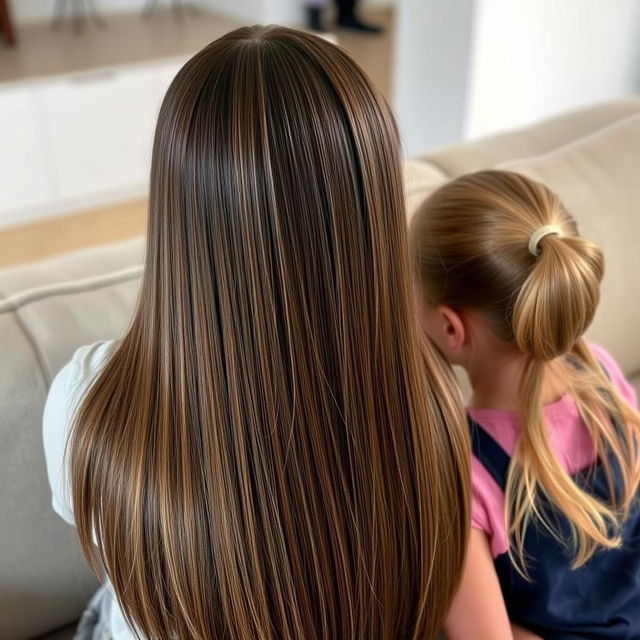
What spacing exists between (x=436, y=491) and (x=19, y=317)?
0.53 m

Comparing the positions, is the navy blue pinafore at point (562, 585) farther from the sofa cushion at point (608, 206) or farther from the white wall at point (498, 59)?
the white wall at point (498, 59)

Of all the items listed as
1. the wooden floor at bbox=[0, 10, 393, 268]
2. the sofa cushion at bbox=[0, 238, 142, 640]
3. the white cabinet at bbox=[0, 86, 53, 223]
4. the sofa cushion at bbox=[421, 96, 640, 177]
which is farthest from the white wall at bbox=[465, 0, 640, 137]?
the sofa cushion at bbox=[0, 238, 142, 640]

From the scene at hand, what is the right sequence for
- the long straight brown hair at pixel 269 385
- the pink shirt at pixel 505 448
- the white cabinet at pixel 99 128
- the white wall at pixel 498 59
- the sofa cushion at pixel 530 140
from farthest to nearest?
the white cabinet at pixel 99 128 < the white wall at pixel 498 59 < the sofa cushion at pixel 530 140 < the pink shirt at pixel 505 448 < the long straight brown hair at pixel 269 385

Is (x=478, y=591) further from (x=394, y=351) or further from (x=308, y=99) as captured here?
(x=308, y=99)

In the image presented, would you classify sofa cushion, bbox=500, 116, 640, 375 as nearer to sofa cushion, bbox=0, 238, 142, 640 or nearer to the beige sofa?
the beige sofa

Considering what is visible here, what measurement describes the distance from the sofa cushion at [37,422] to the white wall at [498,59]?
1658 mm

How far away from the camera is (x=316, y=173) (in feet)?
2.01

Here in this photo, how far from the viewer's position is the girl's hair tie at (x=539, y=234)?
847 mm

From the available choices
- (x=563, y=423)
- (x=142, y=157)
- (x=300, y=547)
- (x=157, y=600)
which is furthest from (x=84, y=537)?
(x=142, y=157)

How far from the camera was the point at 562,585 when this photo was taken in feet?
3.05

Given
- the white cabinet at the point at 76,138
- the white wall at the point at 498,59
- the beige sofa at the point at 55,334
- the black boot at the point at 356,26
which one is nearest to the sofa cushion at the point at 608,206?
the beige sofa at the point at 55,334

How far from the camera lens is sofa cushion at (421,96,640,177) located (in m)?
1.39

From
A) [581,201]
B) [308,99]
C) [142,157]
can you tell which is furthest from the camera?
[142,157]

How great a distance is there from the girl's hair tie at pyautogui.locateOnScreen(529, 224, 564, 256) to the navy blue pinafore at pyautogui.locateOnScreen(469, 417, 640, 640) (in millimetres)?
223
